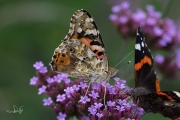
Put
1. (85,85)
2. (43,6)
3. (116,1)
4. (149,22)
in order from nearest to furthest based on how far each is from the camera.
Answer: (85,85) → (149,22) → (43,6) → (116,1)

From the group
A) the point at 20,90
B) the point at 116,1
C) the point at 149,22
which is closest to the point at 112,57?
the point at 149,22

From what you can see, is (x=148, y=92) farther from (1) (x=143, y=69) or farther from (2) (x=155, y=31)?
(2) (x=155, y=31)

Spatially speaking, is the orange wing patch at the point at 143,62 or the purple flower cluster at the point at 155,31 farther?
the purple flower cluster at the point at 155,31

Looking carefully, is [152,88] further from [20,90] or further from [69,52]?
[20,90]

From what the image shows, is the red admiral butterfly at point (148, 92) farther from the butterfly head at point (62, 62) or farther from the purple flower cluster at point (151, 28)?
the purple flower cluster at point (151, 28)

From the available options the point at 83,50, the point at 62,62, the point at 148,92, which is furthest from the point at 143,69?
the point at 62,62

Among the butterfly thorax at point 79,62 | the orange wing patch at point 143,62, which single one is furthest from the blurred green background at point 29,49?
the butterfly thorax at point 79,62
